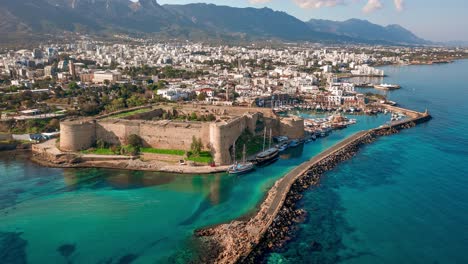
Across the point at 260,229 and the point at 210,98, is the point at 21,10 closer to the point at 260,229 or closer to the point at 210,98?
the point at 210,98

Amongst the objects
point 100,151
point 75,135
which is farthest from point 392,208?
point 75,135

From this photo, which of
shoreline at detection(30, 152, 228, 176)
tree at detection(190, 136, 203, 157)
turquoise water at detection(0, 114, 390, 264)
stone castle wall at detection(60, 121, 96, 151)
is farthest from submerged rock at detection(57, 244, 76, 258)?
stone castle wall at detection(60, 121, 96, 151)

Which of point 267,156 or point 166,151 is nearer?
point 166,151

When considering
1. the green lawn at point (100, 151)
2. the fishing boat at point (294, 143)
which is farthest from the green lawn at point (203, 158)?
the fishing boat at point (294, 143)

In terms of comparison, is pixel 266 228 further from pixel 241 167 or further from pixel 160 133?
pixel 160 133

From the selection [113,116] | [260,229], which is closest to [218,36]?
[113,116]

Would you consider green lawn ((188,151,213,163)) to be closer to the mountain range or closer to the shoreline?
the shoreline

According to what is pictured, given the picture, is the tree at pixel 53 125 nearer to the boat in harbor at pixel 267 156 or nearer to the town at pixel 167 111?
the town at pixel 167 111
